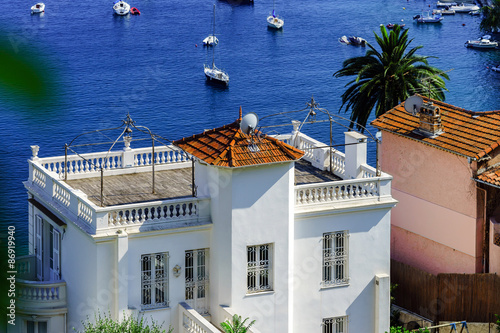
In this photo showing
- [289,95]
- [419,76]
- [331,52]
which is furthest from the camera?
[331,52]

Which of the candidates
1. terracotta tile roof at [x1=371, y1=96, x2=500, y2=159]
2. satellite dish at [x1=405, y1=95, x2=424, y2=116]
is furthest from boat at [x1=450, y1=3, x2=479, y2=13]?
satellite dish at [x1=405, y1=95, x2=424, y2=116]

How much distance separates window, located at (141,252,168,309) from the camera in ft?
84.5

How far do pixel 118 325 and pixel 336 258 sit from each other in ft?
23.6

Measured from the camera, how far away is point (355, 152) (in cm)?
2920

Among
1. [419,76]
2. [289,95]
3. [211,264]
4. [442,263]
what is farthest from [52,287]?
[289,95]

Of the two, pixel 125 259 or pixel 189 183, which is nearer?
pixel 125 259

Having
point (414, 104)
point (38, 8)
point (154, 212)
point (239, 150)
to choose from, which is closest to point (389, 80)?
point (414, 104)

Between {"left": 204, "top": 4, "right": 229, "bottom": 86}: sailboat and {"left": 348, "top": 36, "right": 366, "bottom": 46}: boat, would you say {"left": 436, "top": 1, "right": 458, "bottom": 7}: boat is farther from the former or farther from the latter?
{"left": 204, "top": 4, "right": 229, "bottom": 86}: sailboat

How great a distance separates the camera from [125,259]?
25.1 meters

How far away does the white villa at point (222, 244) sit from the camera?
25438 mm

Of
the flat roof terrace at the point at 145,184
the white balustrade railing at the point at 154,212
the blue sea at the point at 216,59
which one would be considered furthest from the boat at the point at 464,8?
the white balustrade railing at the point at 154,212

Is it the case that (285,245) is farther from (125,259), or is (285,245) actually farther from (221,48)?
(221,48)

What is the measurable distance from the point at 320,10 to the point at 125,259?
137034mm

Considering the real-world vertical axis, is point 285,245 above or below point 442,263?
above
